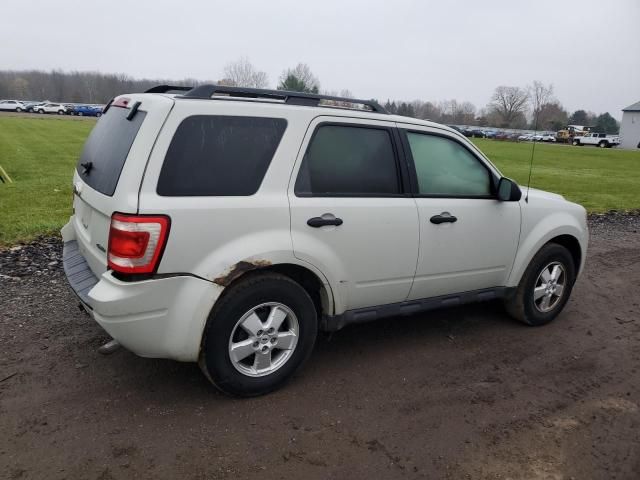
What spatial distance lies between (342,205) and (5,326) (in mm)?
2948

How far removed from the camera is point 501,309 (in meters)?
5.17

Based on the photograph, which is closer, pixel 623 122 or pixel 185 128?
pixel 185 128

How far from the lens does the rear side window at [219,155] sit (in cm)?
302

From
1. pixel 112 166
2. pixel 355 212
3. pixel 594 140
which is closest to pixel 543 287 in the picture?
pixel 355 212

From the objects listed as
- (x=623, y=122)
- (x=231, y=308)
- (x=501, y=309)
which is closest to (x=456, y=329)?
(x=501, y=309)

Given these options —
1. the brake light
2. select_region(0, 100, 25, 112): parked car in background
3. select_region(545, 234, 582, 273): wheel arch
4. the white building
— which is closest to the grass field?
the brake light

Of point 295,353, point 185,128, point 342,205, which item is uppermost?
point 185,128

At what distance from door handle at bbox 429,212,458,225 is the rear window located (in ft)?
7.05

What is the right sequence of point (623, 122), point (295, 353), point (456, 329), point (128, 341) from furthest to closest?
point (623, 122) → point (456, 329) → point (295, 353) → point (128, 341)

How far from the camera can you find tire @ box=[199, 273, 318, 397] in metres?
3.18

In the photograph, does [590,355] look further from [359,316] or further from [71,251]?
[71,251]

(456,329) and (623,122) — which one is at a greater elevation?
(623,122)

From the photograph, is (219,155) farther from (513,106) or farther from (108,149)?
(513,106)

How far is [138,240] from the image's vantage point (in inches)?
114
